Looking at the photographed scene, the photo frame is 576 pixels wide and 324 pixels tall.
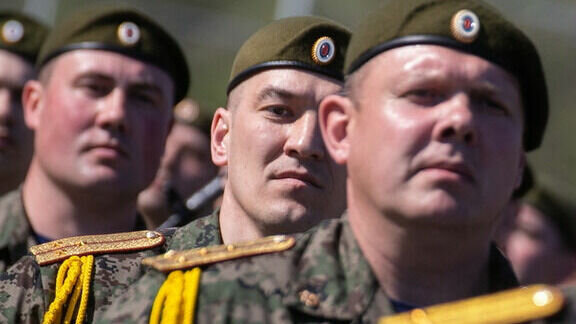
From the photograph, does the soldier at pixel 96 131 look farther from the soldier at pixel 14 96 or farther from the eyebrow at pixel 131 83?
the soldier at pixel 14 96

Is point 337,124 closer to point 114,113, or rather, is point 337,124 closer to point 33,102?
point 114,113

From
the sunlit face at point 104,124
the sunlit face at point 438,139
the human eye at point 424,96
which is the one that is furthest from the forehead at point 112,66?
the human eye at point 424,96

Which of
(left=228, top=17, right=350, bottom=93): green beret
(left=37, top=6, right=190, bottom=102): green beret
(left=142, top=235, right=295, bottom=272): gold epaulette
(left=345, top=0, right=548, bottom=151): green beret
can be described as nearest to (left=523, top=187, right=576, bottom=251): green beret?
(left=37, top=6, right=190, bottom=102): green beret

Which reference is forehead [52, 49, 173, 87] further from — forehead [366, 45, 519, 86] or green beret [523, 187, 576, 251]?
green beret [523, 187, 576, 251]

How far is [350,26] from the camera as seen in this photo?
44.8ft

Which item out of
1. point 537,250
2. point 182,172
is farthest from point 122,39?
point 537,250

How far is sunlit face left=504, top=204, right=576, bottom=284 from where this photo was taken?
289 inches

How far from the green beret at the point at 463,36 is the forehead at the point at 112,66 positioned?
225cm

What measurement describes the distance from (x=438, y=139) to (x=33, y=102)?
3244 millimetres

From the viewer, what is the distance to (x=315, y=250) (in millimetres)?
3455

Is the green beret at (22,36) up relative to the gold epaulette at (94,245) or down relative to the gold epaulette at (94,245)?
up

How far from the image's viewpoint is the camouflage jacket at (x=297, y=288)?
10.8 feet

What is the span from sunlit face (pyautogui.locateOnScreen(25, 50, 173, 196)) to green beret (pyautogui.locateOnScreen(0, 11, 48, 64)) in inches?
55.6

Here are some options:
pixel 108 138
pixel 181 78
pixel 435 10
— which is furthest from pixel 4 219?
pixel 435 10
